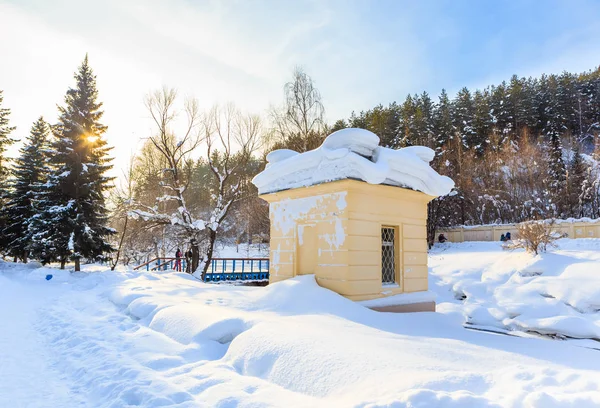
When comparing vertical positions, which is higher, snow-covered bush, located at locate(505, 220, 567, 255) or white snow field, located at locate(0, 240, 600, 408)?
snow-covered bush, located at locate(505, 220, 567, 255)

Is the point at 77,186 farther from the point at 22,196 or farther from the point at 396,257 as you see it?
the point at 396,257

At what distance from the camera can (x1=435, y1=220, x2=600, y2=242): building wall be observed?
23391mm

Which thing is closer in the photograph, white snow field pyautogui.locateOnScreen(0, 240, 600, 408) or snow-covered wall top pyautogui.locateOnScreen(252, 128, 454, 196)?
white snow field pyautogui.locateOnScreen(0, 240, 600, 408)

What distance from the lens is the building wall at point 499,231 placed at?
76.7 ft

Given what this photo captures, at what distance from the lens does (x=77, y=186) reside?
20.8 m

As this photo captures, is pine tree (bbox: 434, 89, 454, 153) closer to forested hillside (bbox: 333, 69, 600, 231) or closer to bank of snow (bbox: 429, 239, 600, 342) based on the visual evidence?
forested hillside (bbox: 333, 69, 600, 231)

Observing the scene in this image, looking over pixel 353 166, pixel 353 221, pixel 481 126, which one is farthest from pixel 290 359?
pixel 481 126

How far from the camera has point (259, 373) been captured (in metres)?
4.28

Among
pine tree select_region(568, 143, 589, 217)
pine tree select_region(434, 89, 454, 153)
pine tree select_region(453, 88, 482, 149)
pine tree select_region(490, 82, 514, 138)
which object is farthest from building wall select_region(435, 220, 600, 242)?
pine tree select_region(490, 82, 514, 138)

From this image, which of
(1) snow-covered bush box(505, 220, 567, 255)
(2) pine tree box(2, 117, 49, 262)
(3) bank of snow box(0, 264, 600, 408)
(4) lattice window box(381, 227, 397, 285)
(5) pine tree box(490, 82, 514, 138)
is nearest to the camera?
(3) bank of snow box(0, 264, 600, 408)

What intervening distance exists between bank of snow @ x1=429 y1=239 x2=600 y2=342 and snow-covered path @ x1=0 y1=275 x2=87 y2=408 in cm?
1142

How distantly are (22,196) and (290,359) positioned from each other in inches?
1088

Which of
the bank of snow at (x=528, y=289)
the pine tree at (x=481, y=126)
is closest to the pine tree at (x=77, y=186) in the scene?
the bank of snow at (x=528, y=289)

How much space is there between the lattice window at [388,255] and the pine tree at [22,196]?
2347 cm
